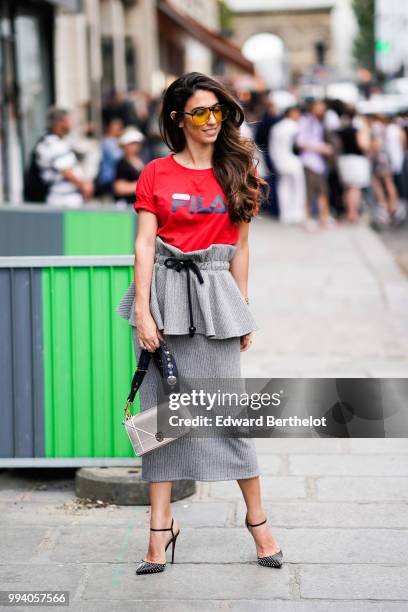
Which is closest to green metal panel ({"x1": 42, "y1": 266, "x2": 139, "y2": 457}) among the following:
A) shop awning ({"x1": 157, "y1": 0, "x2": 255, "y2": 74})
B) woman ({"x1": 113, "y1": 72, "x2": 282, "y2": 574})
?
woman ({"x1": 113, "y1": 72, "x2": 282, "y2": 574})

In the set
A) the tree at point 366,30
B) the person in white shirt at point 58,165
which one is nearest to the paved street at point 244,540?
the person in white shirt at point 58,165

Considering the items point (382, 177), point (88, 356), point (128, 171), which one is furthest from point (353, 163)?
point (88, 356)

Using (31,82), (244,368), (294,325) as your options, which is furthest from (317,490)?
(31,82)

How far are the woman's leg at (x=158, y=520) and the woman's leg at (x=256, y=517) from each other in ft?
0.92

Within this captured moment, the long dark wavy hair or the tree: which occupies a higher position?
the tree

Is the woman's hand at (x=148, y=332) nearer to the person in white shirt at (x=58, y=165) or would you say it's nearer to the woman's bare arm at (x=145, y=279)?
the woman's bare arm at (x=145, y=279)

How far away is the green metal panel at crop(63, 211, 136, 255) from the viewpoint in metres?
8.64

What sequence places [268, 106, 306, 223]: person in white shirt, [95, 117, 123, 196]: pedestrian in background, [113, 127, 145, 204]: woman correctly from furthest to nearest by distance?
[268, 106, 306, 223]: person in white shirt → [95, 117, 123, 196]: pedestrian in background → [113, 127, 145, 204]: woman

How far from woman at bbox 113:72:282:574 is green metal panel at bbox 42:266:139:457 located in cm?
91

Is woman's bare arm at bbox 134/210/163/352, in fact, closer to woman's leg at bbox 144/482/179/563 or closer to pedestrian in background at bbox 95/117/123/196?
woman's leg at bbox 144/482/179/563

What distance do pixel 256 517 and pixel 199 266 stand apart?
948 mm

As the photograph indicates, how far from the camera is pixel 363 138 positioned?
1759 cm

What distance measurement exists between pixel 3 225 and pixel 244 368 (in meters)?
2.36

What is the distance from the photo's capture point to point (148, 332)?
414cm
